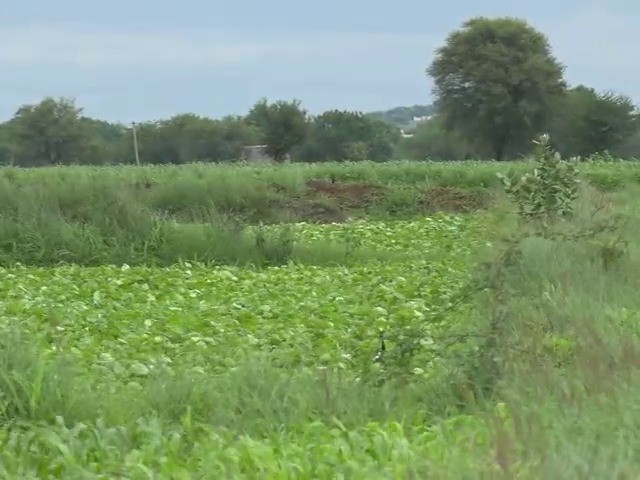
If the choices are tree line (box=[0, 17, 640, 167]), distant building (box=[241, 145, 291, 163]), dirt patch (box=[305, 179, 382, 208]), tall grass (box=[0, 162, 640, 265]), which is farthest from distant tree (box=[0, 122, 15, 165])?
dirt patch (box=[305, 179, 382, 208])

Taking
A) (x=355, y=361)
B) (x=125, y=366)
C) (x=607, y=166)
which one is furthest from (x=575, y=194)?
(x=607, y=166)

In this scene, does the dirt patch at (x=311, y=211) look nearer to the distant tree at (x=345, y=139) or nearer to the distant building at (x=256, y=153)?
the distant building at (x=256, y=153)

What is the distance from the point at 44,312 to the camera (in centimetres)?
916

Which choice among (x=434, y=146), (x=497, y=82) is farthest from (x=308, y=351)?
(x=434, y=146)

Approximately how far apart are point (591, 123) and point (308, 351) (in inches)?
1633

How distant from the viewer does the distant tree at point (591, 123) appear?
153 feet

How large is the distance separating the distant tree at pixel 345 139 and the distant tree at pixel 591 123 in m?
12.5

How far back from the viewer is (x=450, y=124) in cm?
4834

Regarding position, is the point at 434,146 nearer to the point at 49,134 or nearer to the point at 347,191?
the point at 49,134

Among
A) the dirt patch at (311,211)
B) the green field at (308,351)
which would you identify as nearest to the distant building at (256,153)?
the dirt patch at (311,211)

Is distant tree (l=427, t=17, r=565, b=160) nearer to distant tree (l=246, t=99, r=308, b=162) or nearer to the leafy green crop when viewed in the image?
distant tree (l=246, t=99, r=308, b=162)

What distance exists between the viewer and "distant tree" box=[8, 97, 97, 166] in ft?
176

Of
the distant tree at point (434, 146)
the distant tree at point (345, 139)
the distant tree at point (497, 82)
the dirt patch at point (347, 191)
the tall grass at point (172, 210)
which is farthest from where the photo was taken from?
the distant tree at point (345, 139)

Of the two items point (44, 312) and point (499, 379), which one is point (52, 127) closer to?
point (44, 312)
